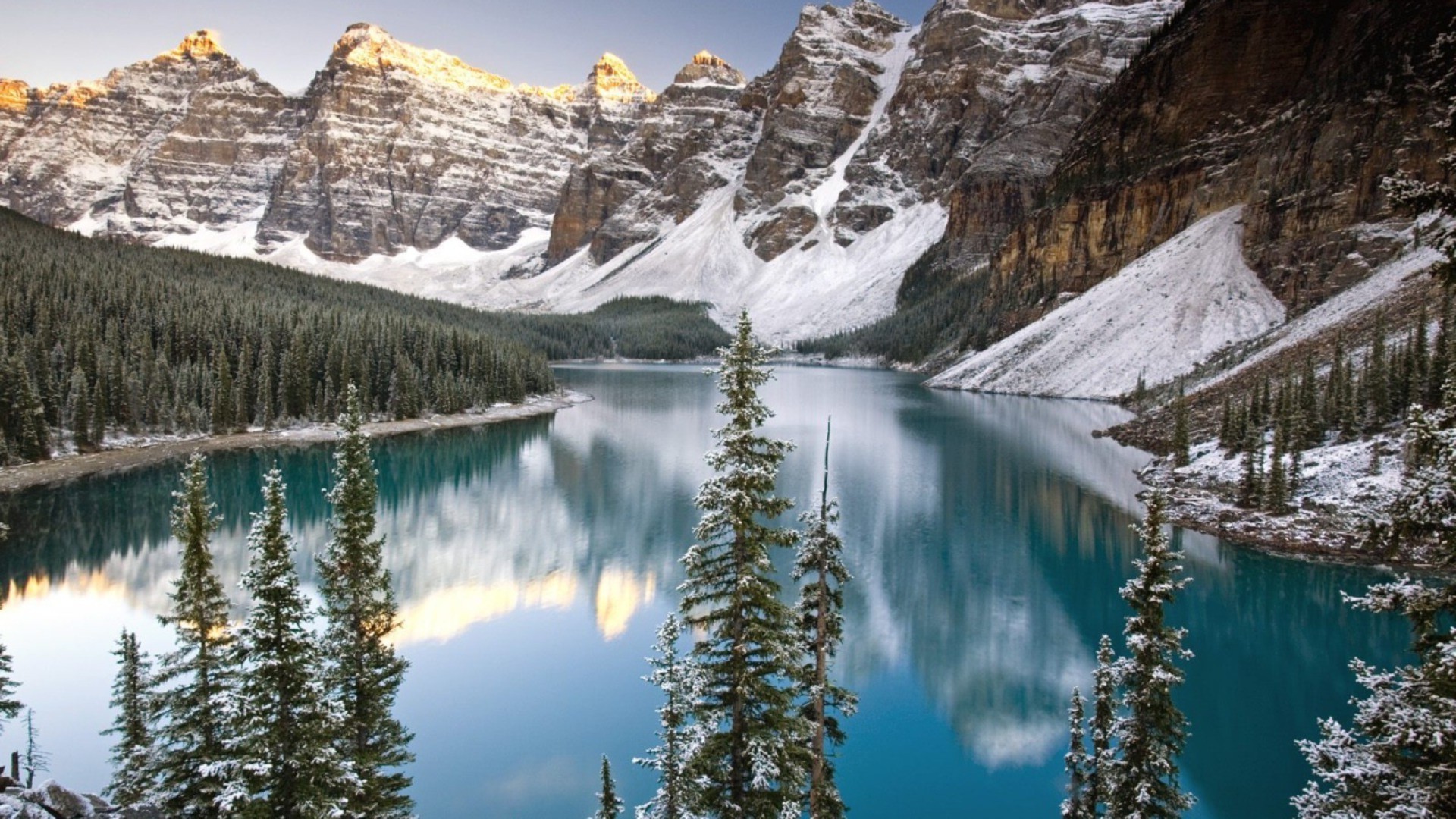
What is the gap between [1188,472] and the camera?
40094 millimetres

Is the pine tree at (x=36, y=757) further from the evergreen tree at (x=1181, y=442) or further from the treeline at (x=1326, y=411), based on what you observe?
the evergreen tree at (x=1181, y=442)

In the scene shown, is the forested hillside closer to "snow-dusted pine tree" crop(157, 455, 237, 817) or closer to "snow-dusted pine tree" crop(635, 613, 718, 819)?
"snow-dusted pine tree" crop(157, 455, 237, 817)

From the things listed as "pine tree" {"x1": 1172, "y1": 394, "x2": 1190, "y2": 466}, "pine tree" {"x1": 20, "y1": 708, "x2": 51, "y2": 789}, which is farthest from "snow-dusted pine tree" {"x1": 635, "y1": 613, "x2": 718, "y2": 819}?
"pine tree" {"x1": 1172, "y1": 394, "x2": 1190, "y2": 466}

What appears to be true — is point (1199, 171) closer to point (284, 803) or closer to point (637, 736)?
point (637, 736)

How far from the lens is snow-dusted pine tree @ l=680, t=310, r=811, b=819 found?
10797 mm

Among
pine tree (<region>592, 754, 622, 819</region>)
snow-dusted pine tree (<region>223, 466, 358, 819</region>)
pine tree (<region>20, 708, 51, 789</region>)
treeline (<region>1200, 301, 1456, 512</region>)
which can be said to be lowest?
pine tree (<region>20, 708, 51, 789</region>)

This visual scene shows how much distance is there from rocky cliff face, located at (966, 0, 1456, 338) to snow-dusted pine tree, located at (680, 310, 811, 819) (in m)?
65.6

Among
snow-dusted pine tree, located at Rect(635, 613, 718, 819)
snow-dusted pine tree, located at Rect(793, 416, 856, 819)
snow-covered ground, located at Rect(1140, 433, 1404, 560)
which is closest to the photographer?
snow-dusted pine tree, located at Rect(635, 613, 718, 819)

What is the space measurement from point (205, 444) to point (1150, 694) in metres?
66.1

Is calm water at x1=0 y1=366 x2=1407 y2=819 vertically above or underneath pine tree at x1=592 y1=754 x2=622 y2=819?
underneath

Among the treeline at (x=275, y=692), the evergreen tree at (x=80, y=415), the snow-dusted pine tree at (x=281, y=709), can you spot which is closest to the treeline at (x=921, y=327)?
the evergreen tree at (x=80, y=415)

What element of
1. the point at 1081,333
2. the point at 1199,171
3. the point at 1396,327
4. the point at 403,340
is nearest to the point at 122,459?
the point at 403,340

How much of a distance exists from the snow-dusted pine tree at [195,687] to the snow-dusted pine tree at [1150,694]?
41.2 ft

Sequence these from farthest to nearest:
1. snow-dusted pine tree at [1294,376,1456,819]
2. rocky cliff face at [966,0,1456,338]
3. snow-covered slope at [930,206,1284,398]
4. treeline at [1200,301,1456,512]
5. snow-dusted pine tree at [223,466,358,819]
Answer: snow-covered slope at [930,206,1284,398]
rocky cliff face at [966,0,1456,338]
treeline at [1200,301,1456,512]
snow-dusted pine tree at [223,466,358,819]
snow-dusted pine tree at [1294,376,1456,819]
